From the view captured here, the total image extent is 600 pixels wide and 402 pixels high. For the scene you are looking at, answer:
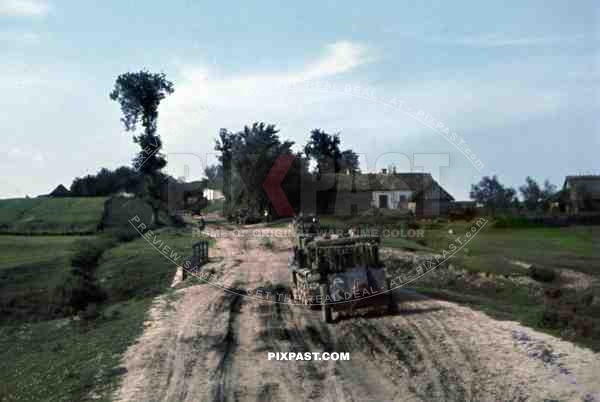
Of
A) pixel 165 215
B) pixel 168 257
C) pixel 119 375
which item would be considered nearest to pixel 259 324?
pixel 119 375

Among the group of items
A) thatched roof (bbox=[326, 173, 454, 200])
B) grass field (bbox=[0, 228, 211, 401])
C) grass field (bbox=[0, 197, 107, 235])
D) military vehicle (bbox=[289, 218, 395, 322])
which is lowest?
grass field (bbox=[0, 228, 211, 401])

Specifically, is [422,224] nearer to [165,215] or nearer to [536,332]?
[165,215]

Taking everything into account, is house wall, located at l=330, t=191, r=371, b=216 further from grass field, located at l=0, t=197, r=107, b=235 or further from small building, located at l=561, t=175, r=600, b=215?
grass field, located at l=0, t=197, r=107, b=235

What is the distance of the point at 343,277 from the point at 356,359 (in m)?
3.75

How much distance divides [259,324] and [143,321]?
10.6 ft

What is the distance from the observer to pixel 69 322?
63.2 feet

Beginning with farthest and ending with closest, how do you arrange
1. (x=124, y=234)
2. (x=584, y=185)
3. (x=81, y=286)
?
(x=584, y=185), (x=124, y=234), (x=81, y=286)

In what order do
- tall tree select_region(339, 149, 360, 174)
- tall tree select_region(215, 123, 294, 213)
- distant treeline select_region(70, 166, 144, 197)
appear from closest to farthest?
tall tree select_region(215, 123, 294, 213), tall tree select_region(339, 149, 360, 174), distant treeline select_region(70, 166, 144, 197)

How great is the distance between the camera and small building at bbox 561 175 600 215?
54594 millimetres

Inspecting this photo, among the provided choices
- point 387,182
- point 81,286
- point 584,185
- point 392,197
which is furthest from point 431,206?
point 81,286

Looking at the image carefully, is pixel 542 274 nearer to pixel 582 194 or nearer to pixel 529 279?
pixel 529 279

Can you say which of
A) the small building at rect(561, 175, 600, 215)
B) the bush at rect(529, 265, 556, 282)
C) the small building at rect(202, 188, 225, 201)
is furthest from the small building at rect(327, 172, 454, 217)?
the bush at rect(529, 265, 556, 282)

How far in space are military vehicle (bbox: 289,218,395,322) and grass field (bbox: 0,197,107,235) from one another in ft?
93.4

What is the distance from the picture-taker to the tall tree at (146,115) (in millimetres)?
43219
